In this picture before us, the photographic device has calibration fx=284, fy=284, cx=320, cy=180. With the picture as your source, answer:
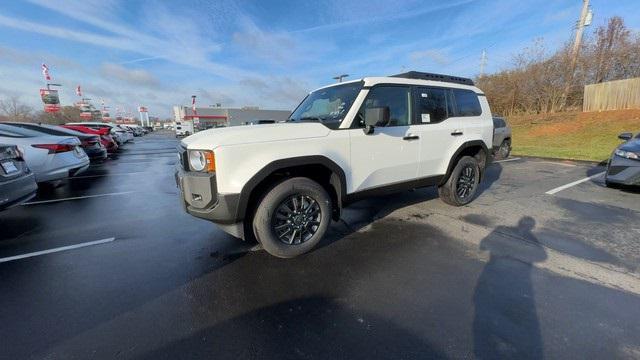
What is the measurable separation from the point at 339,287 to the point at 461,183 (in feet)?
11.2

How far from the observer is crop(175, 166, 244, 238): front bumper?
2.83 metres

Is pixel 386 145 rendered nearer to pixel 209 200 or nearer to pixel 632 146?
pixel 209 200

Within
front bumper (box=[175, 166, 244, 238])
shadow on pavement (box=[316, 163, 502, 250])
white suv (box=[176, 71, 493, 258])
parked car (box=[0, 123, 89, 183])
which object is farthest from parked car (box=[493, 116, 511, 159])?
parked car (box=[0, 123, 89, 183])

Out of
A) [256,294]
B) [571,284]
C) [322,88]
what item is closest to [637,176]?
[571,284]

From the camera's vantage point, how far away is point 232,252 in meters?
3.48

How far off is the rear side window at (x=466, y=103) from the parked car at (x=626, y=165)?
3114 millimetres

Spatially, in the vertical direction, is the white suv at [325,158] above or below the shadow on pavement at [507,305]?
above

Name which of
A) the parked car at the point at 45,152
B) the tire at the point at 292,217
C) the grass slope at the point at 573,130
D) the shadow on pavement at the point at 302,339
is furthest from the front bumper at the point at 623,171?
the parked car at the point at 45,152

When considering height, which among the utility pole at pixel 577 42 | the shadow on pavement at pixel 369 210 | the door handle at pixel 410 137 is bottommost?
the shadow on pavement at pixel 369 210

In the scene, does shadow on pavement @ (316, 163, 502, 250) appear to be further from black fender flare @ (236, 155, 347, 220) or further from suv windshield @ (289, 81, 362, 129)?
suv windshield @ (289, 81, 362, 129)

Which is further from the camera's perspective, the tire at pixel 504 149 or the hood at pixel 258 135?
the tire at pixel 504 149

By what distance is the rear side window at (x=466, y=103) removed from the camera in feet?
15.9

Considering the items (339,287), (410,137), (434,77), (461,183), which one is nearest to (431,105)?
(434,77)

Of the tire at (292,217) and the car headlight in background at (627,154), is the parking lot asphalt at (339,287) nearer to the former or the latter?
the tire at (292,217)
